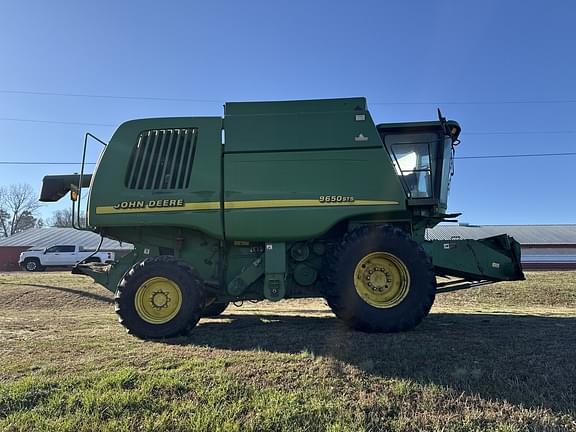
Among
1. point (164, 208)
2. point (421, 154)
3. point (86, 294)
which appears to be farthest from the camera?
point (86, 294)

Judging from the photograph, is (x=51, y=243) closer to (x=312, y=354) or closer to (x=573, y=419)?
(x=312, y=354)

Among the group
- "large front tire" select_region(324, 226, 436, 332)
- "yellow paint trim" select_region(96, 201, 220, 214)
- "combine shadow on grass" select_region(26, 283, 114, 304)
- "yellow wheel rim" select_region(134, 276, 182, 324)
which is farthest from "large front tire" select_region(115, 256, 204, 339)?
"combine shadow on grass" select_region(26, 283, 114, 304)

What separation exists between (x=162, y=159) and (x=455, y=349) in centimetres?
491

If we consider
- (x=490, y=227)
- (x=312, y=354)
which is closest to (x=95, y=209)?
(x=312, y=354)

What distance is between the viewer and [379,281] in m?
6.30

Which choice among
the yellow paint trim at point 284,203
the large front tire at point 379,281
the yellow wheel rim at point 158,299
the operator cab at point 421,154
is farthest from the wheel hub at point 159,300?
the operator cab at point 421,154

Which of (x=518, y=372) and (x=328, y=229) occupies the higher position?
(x=328, y=229)

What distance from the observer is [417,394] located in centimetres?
387

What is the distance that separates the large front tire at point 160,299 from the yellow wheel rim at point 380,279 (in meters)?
2.35

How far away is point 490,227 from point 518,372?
45.5m

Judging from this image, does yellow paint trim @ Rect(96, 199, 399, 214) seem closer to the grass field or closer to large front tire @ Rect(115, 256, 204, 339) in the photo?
large front tire @ Rect(115, 256, 204, 339)

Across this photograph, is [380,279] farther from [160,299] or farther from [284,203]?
[160,299]

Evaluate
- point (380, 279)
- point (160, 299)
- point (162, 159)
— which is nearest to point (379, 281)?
point (380, 279)

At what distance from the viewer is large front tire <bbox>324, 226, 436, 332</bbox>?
238 inches
